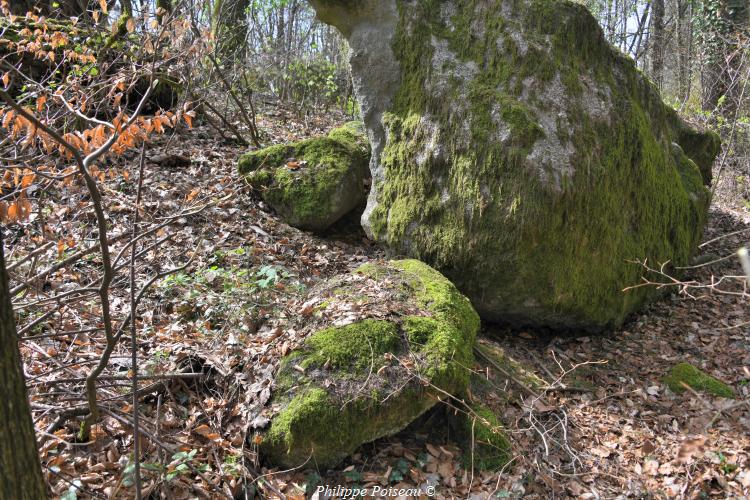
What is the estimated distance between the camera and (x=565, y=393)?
15.1 feet

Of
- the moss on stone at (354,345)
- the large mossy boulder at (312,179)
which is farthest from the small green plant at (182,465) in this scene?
the large mossy boulder at (312,179)

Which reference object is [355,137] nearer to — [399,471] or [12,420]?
[399,471]

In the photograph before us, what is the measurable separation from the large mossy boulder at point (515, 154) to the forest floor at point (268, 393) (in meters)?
0.63

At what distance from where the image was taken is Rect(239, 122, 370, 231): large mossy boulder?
6496 millimetres

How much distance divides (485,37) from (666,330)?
3605 mm

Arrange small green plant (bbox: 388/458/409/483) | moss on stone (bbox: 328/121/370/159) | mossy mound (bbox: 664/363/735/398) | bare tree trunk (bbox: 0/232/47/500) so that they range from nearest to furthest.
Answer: bare tree trunk (bbox: 0/232/47/500)
small green plant (bbox: 388/458/409/483)
mossy mound (bbox: 664/363/735/398)
moss on stone (bbox: 328/121/370/159)

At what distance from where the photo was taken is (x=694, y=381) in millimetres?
4609

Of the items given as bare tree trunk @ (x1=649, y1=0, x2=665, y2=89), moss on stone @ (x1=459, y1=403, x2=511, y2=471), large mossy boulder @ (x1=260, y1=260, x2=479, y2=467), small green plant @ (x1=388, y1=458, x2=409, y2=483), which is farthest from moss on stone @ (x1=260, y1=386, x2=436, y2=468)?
bare tree trunk @ (x1=649, y1=0, x2=665, y2=89)

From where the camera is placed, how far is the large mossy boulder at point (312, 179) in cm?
650

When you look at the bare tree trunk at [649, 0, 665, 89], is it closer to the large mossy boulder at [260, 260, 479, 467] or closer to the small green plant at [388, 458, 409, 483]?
the large mossy boulder at [260, 260, 479, 467]

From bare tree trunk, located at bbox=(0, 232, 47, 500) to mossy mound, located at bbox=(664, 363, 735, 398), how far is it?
15.1 ft

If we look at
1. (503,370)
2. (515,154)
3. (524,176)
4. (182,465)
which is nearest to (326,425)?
(182,465)

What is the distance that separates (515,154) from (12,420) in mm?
4350

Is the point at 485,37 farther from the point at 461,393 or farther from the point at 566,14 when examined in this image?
the point at 461,393
